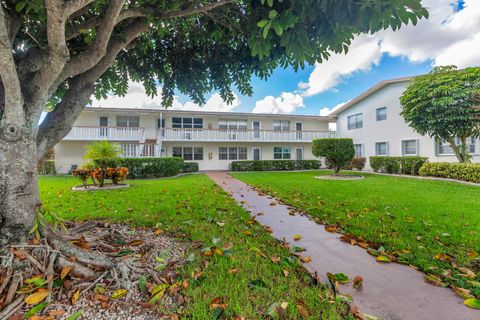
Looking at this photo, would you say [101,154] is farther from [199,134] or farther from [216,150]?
[216,150]

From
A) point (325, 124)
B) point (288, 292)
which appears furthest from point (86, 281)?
point (325, 124)

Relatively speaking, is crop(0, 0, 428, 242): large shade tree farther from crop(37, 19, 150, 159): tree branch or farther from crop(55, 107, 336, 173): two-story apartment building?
crop(55, 107, 336, 173): two-story apartment building

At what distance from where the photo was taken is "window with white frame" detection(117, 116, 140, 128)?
1956cm

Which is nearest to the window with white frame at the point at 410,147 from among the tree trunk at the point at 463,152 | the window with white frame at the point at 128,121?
the tree trunk at the point at 463,152

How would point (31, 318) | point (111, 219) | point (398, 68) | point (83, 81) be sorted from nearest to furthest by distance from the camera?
point (31, 318)
point (83, 81)
point (111, 219)
point (398, 68)

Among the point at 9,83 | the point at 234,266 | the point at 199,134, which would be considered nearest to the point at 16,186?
the point at 9,83

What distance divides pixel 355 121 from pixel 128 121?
823 inches

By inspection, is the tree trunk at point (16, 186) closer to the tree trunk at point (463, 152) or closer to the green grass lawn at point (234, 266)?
the green grass lawn at point (234, 266)

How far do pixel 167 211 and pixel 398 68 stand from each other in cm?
1883

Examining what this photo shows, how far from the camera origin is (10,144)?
211cm

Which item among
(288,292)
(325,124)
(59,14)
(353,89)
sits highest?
(353,89)

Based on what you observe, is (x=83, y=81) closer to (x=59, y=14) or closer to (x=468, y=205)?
(x=59, y=14)

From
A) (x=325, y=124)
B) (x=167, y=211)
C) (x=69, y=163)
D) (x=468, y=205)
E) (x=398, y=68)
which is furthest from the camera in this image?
(x=325, y=124)

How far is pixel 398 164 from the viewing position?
14797 millimetres
